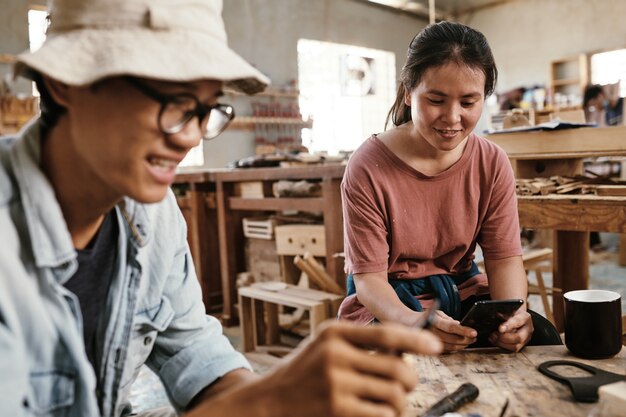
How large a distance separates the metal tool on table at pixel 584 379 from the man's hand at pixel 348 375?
508mm

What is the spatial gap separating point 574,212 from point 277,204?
2097 millimetres

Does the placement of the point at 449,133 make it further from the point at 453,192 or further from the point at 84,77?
the point at 84,77

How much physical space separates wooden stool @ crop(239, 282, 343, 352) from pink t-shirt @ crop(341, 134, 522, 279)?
1.57 meters

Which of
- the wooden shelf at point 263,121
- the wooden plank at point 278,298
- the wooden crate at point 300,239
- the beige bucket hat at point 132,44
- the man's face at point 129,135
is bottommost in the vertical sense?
the wooden plank at point 278,298

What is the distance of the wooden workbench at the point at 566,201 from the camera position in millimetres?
2268

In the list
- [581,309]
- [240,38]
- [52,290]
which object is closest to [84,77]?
[52,290]

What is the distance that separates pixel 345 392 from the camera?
0.69 m

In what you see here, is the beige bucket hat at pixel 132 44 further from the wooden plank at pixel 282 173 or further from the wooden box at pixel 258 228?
the wooden box at pixel 258 228

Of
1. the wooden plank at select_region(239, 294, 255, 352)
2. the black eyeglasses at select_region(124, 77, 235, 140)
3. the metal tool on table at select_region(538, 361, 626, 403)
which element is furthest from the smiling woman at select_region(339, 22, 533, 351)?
the wooden plank at select_region(239, 294, 255, 352)

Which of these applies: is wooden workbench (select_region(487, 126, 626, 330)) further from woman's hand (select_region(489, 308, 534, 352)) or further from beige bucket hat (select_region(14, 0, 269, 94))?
beige bucket hat (select_region(14, 0, 269, 94))

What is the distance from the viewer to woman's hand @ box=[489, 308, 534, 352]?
1346 mm

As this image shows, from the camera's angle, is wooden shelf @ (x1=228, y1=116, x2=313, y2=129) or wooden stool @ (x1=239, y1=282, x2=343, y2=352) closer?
wooden stool @ (x1=239, y1=282, x2=343, y2=352)

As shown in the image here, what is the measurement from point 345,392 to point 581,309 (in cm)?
85

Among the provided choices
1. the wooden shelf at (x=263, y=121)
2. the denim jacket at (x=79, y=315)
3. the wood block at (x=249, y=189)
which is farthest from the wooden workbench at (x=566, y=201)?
the wooden shelf at (x=263, y=121)
